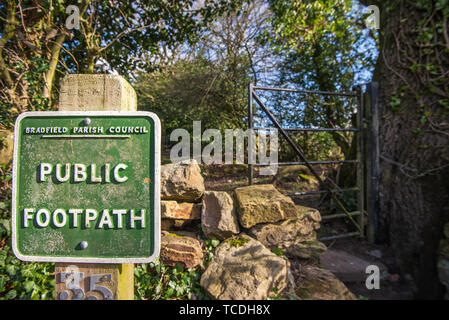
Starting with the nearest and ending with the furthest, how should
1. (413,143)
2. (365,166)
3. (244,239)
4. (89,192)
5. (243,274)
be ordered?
(89,192)
(243,274)
(244,239)
(413,143)
(365,166)

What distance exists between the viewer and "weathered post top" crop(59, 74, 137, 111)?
1.08 m

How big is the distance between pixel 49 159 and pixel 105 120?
12.8 inches

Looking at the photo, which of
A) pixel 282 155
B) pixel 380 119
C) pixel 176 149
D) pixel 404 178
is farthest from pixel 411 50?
pixel 176 149

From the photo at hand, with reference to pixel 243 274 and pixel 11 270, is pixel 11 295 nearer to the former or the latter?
pixel 11 270

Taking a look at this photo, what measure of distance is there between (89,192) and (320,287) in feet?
5.46

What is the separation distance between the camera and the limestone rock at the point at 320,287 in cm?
152

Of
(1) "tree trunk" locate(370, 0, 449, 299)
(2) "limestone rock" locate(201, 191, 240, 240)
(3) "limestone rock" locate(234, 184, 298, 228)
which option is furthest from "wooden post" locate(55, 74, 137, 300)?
(1) "tree trunk" locate(370, 0, 449, 299)

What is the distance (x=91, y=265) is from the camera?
107cm

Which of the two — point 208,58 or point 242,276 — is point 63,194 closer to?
point 242,276

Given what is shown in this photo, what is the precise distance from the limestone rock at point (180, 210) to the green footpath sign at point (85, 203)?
101 cm

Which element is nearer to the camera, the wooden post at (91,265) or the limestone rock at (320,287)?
the wooden post at (91,265)

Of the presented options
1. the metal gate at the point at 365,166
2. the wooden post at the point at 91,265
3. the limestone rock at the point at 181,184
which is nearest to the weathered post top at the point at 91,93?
the wooden post at the point at 91,265

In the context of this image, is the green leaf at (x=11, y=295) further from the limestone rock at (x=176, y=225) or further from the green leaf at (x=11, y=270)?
the limestone rock at (x=176, y=225)

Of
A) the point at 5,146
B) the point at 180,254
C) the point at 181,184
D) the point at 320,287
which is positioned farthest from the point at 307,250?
the point at 5,146
